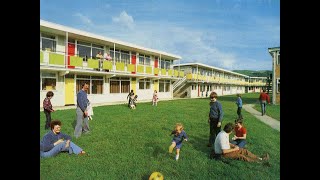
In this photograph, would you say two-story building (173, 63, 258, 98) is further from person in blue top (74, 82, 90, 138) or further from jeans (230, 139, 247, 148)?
jeans (230, 139, 247, 148)

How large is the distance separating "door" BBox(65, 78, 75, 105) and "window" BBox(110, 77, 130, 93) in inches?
138

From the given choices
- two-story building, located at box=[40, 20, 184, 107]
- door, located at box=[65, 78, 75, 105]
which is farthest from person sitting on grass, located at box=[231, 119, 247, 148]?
door, located at box=[65, 78, 75, 105]

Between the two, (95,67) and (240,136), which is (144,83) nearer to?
(95,67)

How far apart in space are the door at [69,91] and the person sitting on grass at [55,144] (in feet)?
33.4

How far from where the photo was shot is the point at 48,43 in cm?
1401

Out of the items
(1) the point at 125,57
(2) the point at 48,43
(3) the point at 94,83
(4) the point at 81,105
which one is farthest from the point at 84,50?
(4) the point at 81,105

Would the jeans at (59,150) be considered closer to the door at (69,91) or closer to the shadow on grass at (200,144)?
the shadow on grass at (200,144)

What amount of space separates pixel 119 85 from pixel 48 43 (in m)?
6.30

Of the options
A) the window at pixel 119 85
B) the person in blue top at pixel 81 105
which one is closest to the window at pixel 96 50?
the window at pixel 119 85

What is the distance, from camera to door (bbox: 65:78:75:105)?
14795 mm

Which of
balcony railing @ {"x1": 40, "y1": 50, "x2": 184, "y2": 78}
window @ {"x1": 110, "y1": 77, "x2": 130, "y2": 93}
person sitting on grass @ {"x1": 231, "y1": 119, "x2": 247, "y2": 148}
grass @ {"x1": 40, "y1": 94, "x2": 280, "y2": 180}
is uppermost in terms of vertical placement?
balcony railing @ {"x1": 40, "y1": 50, "x2": 184, "y2": 78}

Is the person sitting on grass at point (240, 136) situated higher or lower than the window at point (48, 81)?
lower

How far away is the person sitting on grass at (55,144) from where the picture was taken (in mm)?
4984
